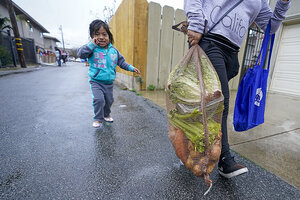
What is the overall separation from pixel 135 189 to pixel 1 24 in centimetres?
1714

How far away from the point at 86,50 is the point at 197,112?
1.88 m

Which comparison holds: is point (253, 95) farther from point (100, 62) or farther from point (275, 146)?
point (100, 62)

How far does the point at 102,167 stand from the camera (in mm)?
1605

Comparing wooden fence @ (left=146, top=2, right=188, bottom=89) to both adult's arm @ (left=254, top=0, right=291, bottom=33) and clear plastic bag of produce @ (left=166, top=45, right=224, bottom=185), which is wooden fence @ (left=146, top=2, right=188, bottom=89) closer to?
adult's arm @ (left=254, top=0, right=291, bottom=33)

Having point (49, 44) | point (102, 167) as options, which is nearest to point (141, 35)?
point (102, 167)

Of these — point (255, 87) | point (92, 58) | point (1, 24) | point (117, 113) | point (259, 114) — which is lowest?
point (117, 113)

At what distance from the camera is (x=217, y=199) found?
125 cm

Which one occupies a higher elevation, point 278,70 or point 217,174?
point 278,70

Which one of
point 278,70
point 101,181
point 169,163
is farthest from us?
point 278,70

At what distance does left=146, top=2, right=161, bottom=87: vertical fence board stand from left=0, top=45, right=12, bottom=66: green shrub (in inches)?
452

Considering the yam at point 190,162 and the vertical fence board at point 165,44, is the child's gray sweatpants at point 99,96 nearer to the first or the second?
the yam at point 190,162

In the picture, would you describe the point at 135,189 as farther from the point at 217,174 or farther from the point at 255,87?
the point at 255,87

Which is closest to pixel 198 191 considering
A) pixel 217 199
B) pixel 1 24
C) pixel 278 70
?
pixel 217 199

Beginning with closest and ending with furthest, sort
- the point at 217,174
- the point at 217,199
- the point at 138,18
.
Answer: the point at 217,199
the point at 217,174
the point at 138,18
